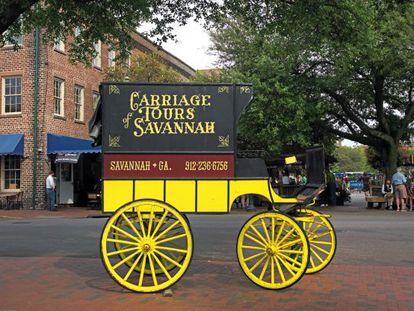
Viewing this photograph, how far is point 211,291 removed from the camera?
252 inches

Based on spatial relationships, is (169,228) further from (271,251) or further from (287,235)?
(287,235)

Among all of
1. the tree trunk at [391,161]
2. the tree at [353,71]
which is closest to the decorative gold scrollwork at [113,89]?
the tree at [353,71]

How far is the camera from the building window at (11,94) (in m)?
24.5

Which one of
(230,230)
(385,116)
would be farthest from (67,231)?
(385,116)

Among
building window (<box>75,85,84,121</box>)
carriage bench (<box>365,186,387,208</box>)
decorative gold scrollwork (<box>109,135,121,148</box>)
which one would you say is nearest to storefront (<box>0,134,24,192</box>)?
building window (<box>75,85,84,121</box>)

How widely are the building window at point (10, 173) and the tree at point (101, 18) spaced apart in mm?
13133

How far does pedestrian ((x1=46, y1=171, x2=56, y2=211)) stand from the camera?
897 inches

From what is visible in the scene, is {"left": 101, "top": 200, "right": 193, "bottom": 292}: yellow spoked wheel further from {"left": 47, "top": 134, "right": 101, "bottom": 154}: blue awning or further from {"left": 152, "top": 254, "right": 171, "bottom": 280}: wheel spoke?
{"left": 47, "top": 134, "right": 101, "bottom": 154}: blue awning

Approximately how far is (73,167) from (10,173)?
10.5ft

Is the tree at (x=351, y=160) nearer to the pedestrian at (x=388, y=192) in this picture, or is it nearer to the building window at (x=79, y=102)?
the pedestrian at (x=388, y=192)

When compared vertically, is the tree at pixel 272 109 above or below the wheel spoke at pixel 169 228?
above

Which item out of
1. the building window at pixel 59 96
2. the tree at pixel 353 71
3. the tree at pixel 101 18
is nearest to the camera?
the tree at pixel 101 18

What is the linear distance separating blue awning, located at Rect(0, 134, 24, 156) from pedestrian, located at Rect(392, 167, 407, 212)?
1631 centimetres

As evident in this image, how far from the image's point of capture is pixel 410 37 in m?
20.1
